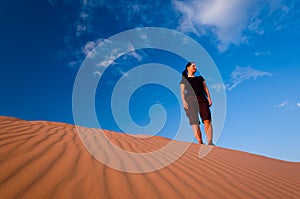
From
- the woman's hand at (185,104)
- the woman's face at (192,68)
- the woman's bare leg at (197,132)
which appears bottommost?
the woman's bare leg at (197,132)

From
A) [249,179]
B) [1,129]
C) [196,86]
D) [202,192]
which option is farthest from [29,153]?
[196,86]

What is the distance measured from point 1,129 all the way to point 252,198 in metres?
3.37

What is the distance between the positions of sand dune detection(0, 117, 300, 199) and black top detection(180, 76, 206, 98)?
8.40 feet

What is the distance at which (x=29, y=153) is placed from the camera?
97.0 inches

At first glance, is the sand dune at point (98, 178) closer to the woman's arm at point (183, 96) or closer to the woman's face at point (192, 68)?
the woman's arm at point (183, 96)

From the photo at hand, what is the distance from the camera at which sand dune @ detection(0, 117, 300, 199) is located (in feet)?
6.11

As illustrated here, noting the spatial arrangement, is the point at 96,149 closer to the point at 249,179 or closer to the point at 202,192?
the point at 202,192

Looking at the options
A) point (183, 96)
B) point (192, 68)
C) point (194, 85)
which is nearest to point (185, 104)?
point (183, 96)

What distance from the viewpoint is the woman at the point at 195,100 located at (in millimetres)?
5664

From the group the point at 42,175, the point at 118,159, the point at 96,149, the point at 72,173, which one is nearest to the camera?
the point at 42,175

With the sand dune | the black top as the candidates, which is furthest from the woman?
the sand dune

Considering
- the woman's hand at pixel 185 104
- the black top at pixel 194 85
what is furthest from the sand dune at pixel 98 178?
the black top at pixel 194 85

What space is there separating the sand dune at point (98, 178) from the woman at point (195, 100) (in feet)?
7.00

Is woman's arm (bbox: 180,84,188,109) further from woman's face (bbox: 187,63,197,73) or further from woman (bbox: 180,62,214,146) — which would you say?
woman's face (bbox: 187,63,197,73)
